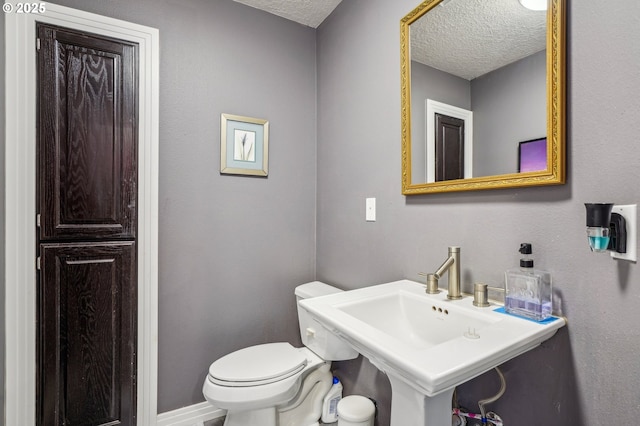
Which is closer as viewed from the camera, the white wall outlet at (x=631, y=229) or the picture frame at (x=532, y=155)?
the white wall outlet at (x=631, y=229)

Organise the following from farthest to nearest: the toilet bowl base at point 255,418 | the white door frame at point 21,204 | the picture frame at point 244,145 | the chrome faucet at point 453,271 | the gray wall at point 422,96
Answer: the picture frame at point 244,145
the toilet bowl base at point 255,418
the white door frame at point 21,204
the gray wall at point 422,96
the chrome faucet at point 453,271

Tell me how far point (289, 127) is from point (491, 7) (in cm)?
123

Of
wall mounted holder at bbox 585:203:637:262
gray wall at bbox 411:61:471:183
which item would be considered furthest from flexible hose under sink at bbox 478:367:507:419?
gray wall at bbox 411:61:471:183

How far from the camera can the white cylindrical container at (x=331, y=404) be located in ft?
5.29

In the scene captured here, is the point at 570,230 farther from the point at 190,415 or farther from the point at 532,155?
the point at 190,415

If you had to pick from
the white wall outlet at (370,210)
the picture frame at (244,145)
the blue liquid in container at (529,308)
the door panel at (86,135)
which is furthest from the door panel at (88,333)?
the blue liquid in container at (529,308)

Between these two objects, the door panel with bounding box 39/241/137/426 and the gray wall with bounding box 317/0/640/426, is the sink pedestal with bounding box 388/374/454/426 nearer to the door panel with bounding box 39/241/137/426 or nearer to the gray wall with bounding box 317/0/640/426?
the gray wall with bounding box 317/0/640/426

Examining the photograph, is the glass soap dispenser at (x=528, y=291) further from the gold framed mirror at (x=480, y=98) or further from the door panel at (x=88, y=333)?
the door panel at (x=88, y=333)

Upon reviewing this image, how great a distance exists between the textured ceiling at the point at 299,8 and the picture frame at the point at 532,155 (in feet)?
4.77

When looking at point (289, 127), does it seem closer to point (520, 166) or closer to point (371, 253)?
point (371, 253)

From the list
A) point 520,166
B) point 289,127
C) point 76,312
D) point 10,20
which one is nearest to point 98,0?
point 10,20

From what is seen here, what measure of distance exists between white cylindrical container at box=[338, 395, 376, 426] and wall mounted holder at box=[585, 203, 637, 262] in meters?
1.16

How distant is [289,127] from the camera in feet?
6.42

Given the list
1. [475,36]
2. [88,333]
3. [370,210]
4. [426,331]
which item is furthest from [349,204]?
[88,333]
